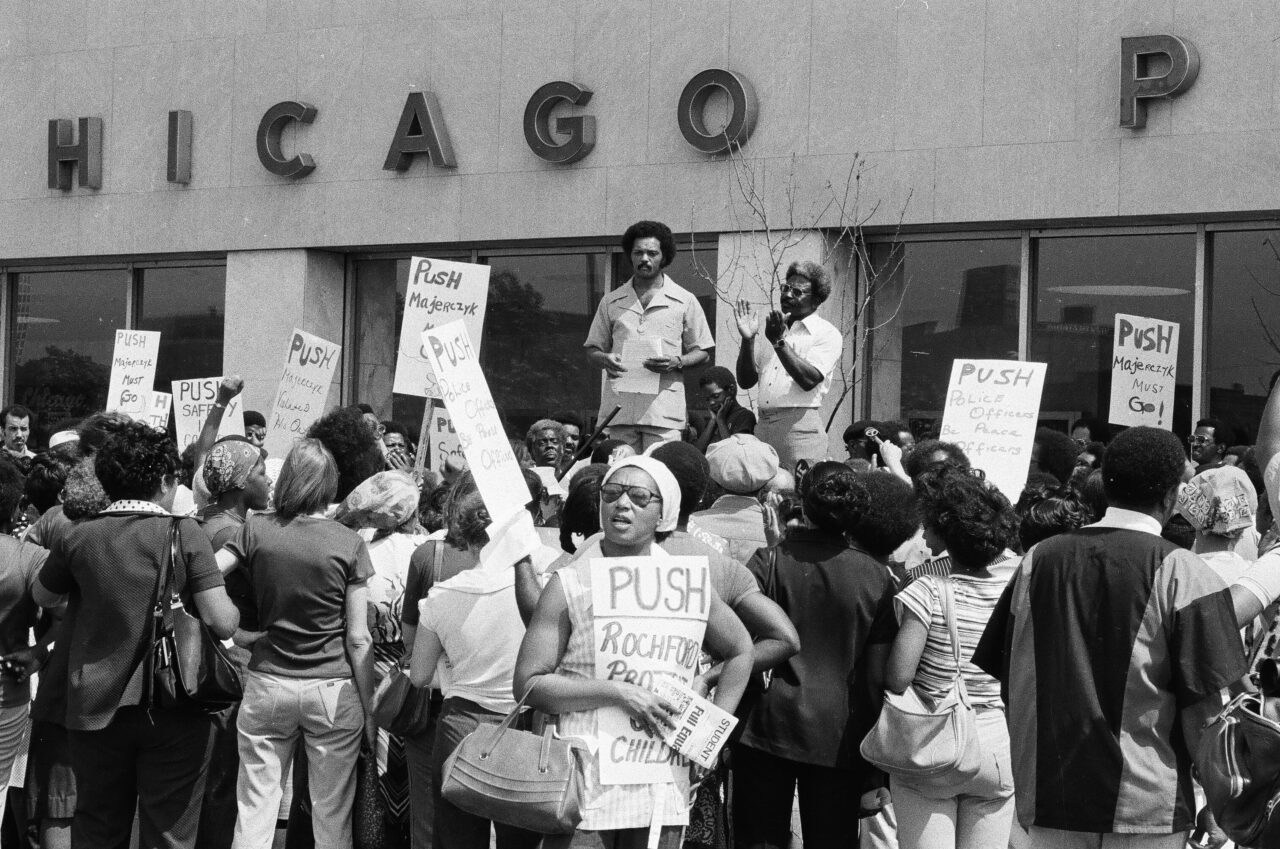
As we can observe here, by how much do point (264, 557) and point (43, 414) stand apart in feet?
43.8

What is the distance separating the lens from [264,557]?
659 cm

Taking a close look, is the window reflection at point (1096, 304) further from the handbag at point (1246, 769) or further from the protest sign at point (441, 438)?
the handbag at point (1246, 769)

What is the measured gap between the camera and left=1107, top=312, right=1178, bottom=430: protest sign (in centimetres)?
1256

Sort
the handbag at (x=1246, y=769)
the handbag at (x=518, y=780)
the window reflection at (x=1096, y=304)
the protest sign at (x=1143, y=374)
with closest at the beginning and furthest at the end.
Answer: the handbag at (x=1246, y=769), the handbag at (x=518, y=780), the protest sign at (x=1143, y=374), the window reflection at (x=1096, y=304)

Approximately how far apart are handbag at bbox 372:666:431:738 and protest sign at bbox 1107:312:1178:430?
7.47 meters

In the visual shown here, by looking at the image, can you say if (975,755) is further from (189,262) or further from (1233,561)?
(189,262)

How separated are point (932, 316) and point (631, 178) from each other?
112 inches

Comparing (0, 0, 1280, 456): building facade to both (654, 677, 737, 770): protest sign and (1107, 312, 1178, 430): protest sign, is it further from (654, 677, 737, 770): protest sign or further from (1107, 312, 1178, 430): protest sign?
(654, 677, 737, 770): protest sign

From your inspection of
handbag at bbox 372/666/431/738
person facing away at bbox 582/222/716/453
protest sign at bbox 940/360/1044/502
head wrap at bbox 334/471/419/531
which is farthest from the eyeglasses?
person facing away at bbox 582/222/716/453

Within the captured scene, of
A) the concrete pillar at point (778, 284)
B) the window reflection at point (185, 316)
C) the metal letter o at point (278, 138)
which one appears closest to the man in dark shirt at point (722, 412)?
the concrete pillar at point (778, 284)

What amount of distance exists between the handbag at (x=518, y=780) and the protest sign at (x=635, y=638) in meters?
0.14

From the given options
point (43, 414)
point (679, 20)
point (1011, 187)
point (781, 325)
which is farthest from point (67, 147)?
point (781, 325)

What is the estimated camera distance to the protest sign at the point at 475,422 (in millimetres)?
5270

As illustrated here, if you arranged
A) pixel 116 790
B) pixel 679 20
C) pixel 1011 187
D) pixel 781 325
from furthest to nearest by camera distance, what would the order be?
pixel 679 20, pixel 1011 187, pixel 781 325, pixel 116 790
